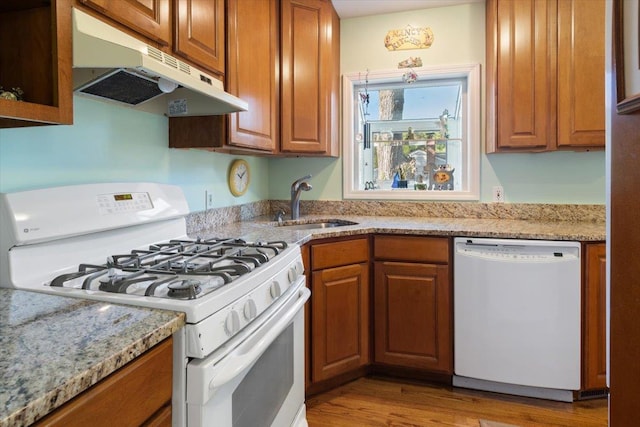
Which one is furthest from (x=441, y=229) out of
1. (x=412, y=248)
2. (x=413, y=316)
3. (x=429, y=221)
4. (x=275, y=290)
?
(x=275, y=290)

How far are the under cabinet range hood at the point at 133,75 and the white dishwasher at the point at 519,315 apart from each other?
146 centimetres

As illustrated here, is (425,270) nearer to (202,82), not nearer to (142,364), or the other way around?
(202,82)

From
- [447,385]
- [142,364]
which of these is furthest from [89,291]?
[447,385]

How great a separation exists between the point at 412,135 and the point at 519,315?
1.45 metres

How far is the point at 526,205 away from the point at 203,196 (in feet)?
6.69

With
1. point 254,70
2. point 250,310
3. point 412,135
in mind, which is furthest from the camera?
point 412,135

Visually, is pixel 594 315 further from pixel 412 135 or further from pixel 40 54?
pixel 40 54

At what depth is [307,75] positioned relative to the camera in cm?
246

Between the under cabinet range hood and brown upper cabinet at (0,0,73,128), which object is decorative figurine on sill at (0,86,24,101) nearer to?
brown upper cabinet at (0,0,73,128)

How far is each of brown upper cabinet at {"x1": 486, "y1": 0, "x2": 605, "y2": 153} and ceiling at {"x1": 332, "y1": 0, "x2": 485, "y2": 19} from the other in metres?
0.40

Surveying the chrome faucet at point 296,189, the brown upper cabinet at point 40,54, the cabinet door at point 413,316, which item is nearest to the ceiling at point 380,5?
the chrome faucet at point 296,189

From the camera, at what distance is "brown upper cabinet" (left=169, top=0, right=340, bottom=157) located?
1828mm

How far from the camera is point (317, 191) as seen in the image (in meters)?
2.93

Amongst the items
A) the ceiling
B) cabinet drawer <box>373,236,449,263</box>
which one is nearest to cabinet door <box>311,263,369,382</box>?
cabinet drawer <box>373,236,449,263</box>
